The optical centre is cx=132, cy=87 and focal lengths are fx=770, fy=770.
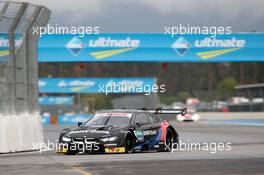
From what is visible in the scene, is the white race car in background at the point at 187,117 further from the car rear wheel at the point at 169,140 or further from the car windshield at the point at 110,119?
the car windshield at the point at 110,119

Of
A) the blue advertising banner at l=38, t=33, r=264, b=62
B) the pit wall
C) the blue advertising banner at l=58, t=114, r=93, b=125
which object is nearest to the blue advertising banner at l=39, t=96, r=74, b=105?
the blue advertising banner at l=58, t=114, r=93, b=125

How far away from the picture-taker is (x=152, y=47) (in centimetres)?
4122

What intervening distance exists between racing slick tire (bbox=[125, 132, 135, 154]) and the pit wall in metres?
2.92

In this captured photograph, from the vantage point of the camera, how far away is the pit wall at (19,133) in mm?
18719

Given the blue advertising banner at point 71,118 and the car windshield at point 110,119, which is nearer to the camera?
the car windshield at point 110,119

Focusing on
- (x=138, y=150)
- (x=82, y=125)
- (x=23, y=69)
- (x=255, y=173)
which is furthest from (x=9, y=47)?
(x=255, y=173)

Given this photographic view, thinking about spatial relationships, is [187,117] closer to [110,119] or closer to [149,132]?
[149,132]

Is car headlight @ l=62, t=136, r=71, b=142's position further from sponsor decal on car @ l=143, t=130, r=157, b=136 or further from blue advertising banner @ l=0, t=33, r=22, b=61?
blue advertising banner @ l=0, t=33, r=22, b=61

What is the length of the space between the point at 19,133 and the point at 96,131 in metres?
2.43

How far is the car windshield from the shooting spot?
18703 millimetres

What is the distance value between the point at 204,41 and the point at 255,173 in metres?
28.8

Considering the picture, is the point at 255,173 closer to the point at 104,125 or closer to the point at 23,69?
the point at 104,125

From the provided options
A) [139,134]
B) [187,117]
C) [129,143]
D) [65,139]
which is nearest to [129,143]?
[129,143]

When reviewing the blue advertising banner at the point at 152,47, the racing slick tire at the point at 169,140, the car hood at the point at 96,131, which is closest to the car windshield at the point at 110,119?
the car hood at the point at 96,131
